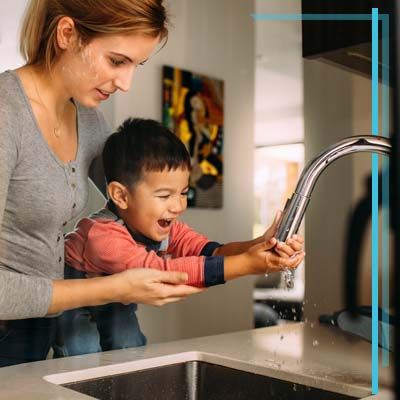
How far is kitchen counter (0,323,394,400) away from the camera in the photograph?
1.06 m

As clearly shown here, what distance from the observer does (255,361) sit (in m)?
1.25

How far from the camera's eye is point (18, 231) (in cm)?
115

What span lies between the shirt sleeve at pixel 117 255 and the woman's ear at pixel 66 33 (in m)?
0.37

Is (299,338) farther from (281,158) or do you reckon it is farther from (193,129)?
(193,129)

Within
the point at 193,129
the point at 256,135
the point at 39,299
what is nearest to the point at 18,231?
the point at 39,299

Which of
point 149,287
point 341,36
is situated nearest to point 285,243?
point 149,287

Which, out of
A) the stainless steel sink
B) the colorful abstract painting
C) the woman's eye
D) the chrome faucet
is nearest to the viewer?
the chrome faucet

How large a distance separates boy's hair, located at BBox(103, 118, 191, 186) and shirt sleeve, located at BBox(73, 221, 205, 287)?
0.11 metres

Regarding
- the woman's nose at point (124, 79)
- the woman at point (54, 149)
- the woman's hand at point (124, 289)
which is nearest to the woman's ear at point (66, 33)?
the woman at point (54, 149)

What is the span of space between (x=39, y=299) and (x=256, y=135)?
65 cm

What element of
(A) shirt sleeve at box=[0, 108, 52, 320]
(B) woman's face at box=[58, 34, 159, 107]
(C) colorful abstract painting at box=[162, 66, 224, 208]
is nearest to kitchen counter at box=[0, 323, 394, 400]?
(A) shirt sleeve at box=[0, 108, 52, 320]

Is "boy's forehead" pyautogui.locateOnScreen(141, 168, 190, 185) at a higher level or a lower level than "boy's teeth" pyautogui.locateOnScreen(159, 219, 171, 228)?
higher

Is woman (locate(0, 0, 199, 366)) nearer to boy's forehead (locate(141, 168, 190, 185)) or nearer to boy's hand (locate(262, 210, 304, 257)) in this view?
boy's forehead (locate(141, 168, 190, 185))

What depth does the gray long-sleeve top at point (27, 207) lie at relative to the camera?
111 centimetres
